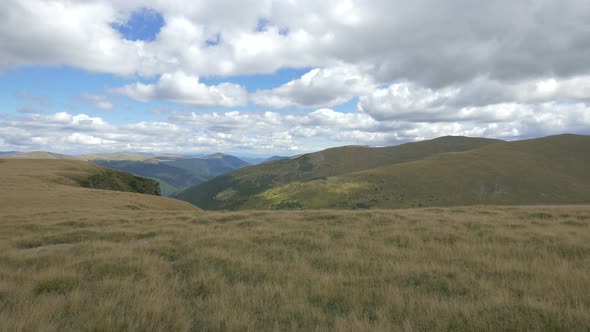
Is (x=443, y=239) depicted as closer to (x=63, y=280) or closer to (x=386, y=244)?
→ (x=386, y=244)

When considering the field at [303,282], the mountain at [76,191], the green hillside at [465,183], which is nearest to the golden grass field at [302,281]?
the field at [303,282]

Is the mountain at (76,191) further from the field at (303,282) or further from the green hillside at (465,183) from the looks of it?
the green hillside at (465,183)

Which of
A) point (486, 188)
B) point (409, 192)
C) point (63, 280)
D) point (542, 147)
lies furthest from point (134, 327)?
point (542, 147)

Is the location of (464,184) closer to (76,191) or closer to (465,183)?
(465,183)

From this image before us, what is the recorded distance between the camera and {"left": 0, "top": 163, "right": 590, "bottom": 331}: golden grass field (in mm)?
4863

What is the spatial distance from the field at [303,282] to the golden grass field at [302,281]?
1.2 inches

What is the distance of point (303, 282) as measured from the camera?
22.6ft

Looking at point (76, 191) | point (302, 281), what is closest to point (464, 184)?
point (76, 191)

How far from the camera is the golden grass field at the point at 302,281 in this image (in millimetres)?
4863

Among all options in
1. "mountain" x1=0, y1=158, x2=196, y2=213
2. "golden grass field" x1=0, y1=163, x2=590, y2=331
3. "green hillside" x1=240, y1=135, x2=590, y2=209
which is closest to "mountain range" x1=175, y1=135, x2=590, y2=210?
"green hillside" x1=240, y1=135, x2=590, y2=209

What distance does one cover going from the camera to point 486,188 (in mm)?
140625

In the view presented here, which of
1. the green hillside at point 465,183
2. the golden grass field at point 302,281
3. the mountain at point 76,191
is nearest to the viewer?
the golden grass field at point 302,281

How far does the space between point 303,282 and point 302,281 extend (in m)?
0.06

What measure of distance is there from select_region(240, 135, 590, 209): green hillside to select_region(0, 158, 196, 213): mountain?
306 ft
